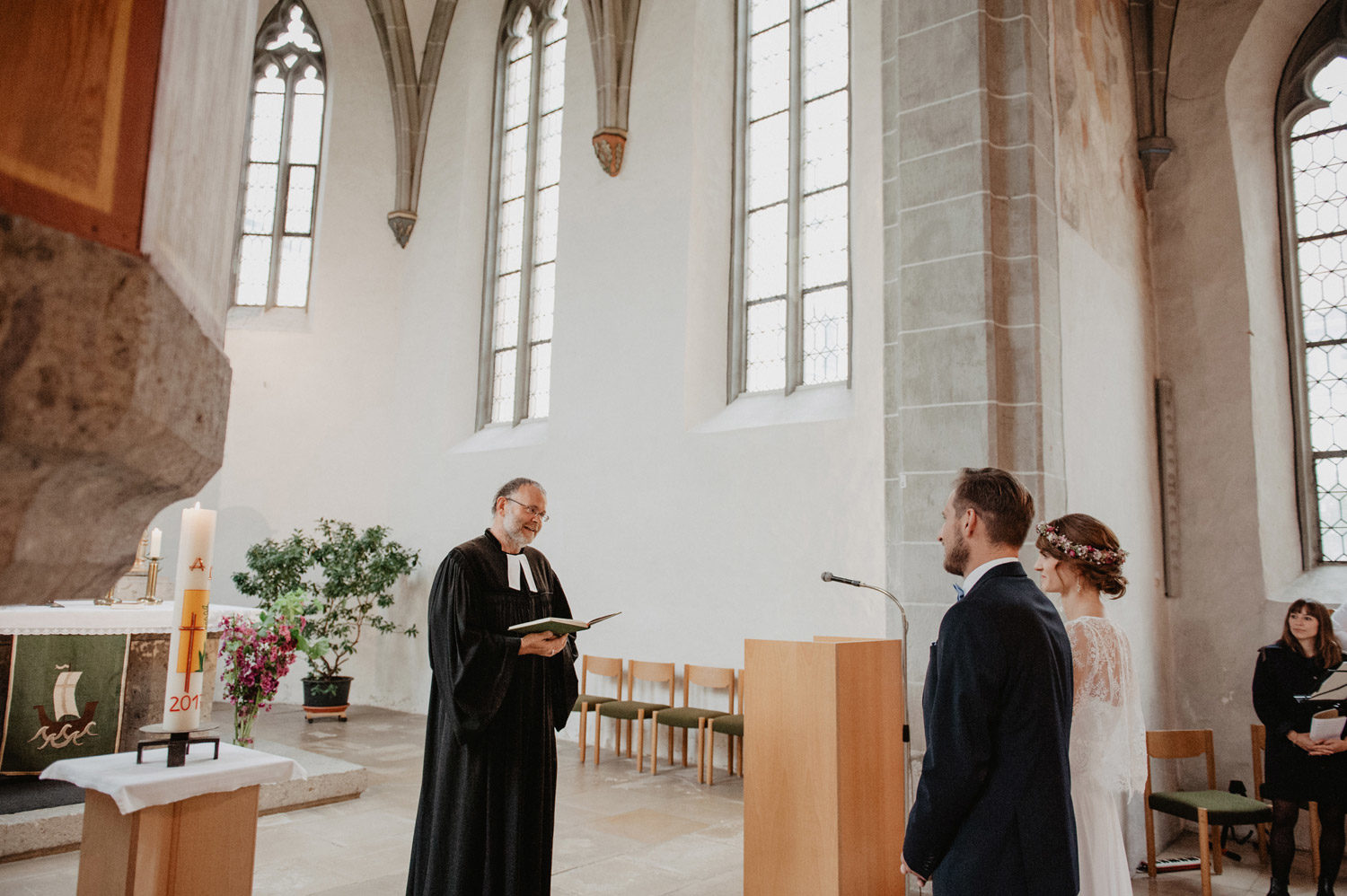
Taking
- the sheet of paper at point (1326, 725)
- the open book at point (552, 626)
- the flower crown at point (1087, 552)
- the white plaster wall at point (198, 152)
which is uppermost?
the white plaster wall at point (198, 152)

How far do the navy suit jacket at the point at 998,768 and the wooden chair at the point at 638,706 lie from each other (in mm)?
5168

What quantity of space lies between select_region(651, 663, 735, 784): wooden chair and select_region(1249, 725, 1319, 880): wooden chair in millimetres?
3374

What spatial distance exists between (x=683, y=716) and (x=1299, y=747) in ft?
12.5

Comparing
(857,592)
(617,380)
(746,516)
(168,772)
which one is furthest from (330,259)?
(168,772)

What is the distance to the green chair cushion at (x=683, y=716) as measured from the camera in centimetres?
678

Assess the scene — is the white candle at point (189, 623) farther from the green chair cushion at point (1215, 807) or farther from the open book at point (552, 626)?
the green chair cushion at point (1215, 807)

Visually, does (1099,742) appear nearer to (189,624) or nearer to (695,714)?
(189,624)

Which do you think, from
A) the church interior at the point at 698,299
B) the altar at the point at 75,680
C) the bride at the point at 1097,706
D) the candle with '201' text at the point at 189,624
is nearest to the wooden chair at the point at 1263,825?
the church interior at the point at 698,299

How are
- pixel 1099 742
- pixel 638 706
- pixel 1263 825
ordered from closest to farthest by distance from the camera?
pixel 1099 742, pixel 1263 825, pixel 638 706

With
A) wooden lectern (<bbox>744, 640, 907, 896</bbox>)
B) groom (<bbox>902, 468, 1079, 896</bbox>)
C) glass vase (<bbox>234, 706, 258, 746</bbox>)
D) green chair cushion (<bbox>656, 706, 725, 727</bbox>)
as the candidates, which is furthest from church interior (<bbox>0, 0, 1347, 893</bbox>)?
glass vase (<bbox>234, 706, 258, 746</bbox>)

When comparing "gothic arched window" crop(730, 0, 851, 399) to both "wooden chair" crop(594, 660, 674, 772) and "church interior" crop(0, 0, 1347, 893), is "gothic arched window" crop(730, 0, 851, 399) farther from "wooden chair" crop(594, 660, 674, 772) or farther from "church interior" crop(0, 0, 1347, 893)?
"wooden chair" crop(594, 660, 674, 772)

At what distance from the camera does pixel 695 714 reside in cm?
687

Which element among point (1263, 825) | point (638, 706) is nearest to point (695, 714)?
point (638, 706)

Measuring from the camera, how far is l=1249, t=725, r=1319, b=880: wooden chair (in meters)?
4.96
